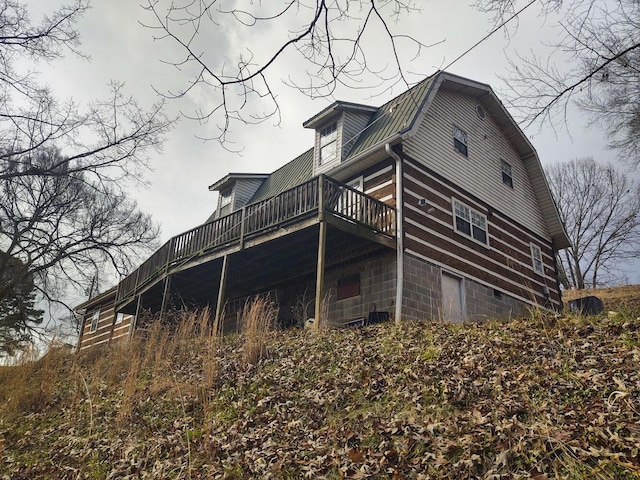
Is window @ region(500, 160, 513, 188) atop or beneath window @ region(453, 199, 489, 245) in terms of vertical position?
atop

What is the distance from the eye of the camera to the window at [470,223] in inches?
551

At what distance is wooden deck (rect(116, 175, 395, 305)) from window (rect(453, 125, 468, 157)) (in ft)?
14.6

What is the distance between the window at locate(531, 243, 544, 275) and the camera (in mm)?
16984

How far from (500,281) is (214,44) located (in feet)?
43.5

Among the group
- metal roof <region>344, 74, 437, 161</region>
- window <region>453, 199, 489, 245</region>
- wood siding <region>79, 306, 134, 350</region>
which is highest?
metal roof <region>344, 74, 437, 161</region>

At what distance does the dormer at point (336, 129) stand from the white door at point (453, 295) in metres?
4.83

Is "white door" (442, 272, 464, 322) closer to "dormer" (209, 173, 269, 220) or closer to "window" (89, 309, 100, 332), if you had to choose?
"dormer" (209, 173, 269, 220)

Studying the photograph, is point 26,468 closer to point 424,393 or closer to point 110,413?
point 110,413

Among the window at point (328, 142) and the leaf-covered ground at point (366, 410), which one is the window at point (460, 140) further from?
the leaf-covered ground at point (366, 410)

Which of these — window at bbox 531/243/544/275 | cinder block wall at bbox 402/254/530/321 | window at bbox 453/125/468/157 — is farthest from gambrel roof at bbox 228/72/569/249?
cinder block wall at bbox 402/254/530/321

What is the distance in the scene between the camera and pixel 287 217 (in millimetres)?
11289

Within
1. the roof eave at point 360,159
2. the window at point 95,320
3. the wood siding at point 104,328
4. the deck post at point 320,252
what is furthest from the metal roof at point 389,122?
the window at point 95,320

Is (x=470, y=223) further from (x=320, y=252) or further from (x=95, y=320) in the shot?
(x=95, y=320)

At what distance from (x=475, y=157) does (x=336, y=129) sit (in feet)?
16.1
